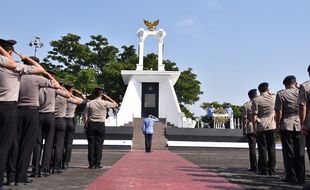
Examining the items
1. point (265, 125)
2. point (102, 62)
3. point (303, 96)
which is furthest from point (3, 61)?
point (102, 62)

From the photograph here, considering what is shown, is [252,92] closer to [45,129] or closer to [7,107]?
[45,129]

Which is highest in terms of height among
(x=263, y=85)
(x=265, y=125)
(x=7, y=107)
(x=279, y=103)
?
(x=263, y=85)

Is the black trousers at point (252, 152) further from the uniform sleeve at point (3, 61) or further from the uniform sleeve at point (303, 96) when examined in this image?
the uniform sleeve at point (3, 61)

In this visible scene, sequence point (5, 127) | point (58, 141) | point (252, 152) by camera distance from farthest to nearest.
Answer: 1. point (252, 152)
2. point (58, 141)
3. point (5, 127)

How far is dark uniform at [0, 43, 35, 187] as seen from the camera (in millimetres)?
5238

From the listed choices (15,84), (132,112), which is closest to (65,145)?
(15,84)

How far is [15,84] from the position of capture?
5.50 meters

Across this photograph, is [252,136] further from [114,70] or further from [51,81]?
[114,70]

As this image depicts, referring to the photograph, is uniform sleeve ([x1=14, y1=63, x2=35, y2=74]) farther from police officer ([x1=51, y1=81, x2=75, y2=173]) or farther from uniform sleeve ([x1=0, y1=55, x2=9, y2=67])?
police officer ([x1=51, y1=81, x2=75, y2=173])

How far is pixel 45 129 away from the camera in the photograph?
745 centimetres

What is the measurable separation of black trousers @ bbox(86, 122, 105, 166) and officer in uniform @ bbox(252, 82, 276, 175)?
3597 millimetres

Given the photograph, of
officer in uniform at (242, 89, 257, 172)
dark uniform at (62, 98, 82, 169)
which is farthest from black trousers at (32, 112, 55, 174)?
officer in uniform at (242, 89, 257, 172)

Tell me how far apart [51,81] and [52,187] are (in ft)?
5.38

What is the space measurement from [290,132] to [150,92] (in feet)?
82.6
